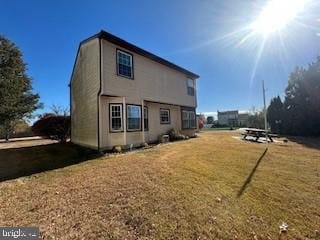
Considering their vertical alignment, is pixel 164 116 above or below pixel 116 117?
above

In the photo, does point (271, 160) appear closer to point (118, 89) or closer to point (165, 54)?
point (118, 89)

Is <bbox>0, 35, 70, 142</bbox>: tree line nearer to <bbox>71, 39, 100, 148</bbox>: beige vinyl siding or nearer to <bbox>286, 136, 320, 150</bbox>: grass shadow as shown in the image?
<bbox>71, 39, 100, 148</bbox>: beige vinyl siding

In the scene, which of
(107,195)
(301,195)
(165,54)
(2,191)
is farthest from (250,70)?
(2,191)

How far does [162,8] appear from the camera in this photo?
476 inches

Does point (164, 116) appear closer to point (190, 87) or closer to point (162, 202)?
point (190, 87)

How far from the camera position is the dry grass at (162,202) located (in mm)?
4438

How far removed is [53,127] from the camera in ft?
55.1

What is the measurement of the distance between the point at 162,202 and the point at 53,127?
46.3ft

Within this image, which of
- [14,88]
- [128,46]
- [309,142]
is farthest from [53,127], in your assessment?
[309,142]

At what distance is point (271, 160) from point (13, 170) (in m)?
11.7

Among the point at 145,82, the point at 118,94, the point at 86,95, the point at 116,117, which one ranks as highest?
the point at 145,82

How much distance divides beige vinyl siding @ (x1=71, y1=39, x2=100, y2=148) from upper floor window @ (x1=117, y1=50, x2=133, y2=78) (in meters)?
1.34

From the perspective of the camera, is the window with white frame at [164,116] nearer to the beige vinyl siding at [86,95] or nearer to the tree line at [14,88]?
the beige vinyl siding at [86,95]

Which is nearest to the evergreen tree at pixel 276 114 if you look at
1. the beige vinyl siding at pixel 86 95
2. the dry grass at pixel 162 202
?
the dry grass at pixel 162 202
